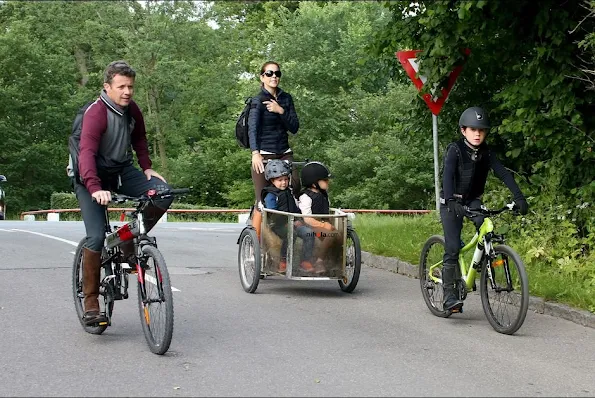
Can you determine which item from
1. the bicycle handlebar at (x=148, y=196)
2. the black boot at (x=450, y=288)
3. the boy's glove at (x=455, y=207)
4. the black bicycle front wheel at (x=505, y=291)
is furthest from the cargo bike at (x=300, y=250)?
the bicycle handlebar at (x=148, y=196)

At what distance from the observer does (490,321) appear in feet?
25.7

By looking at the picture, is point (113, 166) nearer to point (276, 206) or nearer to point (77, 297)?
point (77, 297)

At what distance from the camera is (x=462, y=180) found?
8.02 meters

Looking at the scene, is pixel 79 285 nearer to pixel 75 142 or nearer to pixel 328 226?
pixel 75 142

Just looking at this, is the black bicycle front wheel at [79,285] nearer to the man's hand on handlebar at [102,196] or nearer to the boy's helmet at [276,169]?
the man's hand on handlebar at [102,196]

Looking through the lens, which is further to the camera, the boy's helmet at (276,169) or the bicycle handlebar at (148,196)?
the boy's helmet at (276,169)

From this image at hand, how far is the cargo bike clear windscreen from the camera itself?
954 cm

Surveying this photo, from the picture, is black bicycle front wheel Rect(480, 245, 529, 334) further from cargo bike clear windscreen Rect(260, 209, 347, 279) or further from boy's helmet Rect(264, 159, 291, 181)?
boy's helmet Rect(264, 159, 291, 181)

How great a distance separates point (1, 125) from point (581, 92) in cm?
4442

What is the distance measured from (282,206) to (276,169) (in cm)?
37

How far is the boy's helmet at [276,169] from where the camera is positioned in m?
9.86

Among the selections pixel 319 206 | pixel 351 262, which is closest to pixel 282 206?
pixel 319 206

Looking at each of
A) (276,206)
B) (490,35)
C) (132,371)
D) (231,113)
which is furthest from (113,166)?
(231,113)

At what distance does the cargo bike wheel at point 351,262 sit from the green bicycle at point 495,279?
4.11ft
